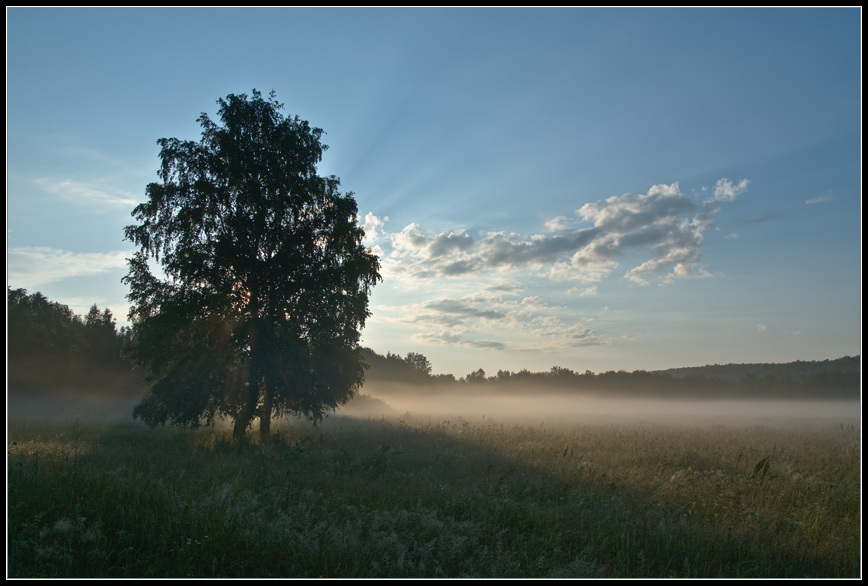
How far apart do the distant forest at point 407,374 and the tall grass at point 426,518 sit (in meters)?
2.83

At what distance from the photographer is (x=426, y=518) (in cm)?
661

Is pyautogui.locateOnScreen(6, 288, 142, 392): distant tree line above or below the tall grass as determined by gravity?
above

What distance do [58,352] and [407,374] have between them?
79.9 m

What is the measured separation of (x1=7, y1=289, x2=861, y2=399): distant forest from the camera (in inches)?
1731

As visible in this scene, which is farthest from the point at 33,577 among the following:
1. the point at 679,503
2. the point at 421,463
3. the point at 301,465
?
the point at 679,503

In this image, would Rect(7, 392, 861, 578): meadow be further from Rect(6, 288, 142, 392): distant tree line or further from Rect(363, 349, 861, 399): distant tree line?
Rect(363, 349, 861, 399): distant tree line

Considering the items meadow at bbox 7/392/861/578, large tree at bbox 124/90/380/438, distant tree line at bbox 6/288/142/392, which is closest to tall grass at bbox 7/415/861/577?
meadow at bbox 7/392/861/578

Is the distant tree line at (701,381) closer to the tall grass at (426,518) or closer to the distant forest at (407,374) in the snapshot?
the distant forest at (407,374)

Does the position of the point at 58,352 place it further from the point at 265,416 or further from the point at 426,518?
the point at 426,518

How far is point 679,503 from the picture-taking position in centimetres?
826

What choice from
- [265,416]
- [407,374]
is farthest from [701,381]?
[265,416]

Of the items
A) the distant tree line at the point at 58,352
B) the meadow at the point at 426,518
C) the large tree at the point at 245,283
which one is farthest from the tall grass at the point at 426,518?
the distant tree line at the point at 58,352

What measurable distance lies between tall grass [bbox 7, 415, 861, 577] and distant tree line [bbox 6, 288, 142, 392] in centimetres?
4247

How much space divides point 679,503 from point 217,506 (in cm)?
768
